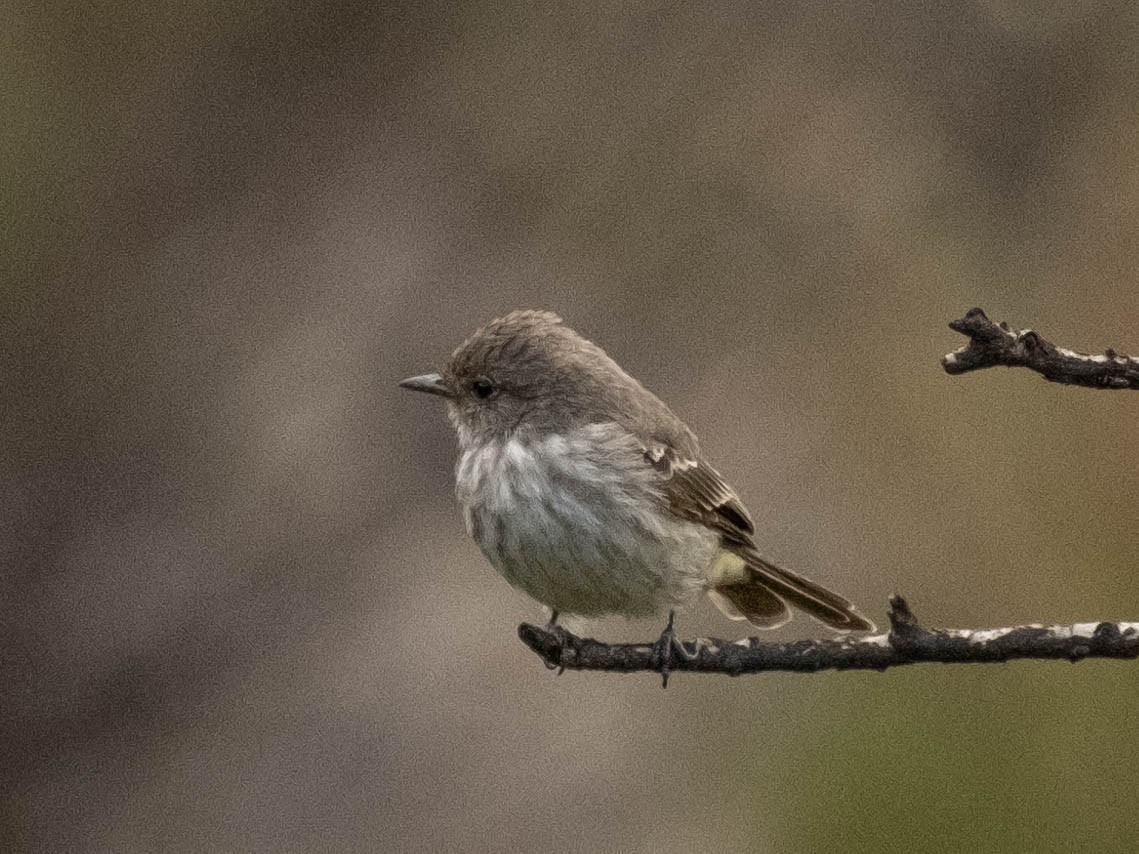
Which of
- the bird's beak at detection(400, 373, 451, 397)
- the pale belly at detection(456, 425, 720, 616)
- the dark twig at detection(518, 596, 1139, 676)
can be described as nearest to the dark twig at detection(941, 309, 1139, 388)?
the dark twig at detection(518, 596, 1139, 676)

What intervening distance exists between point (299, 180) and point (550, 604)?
403 cm

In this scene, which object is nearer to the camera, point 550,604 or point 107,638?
point 550,604

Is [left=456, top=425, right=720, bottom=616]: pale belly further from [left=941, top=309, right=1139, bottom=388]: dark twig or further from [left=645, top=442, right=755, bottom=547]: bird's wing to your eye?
[left=941, top=309, right=1139, bottom=388]: dark twig

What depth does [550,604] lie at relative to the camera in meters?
3.74

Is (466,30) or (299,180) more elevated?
(466,30)

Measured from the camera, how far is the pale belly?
11.9 ft

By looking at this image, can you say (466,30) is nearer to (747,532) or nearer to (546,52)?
(546,52)

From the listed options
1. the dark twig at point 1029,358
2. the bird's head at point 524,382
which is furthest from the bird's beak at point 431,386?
the dark twig at point 1029,358

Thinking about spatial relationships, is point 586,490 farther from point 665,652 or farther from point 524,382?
point 665,652

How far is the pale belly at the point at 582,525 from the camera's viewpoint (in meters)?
3.64

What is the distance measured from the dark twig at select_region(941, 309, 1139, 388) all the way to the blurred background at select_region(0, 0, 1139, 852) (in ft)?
11.9

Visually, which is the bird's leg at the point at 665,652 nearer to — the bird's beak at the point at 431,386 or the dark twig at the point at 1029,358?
the bird's beak at the point at 431,386

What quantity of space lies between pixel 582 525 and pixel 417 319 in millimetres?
3227

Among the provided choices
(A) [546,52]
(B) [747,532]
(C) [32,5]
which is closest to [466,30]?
(A) [546,52]
